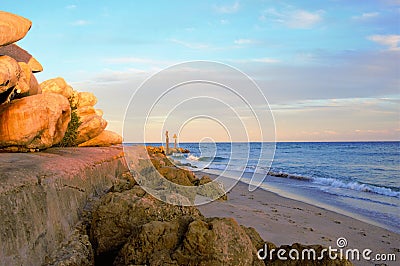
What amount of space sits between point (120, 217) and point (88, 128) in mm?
8983

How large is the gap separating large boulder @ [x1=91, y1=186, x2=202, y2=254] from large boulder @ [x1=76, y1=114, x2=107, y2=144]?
27.2 feet

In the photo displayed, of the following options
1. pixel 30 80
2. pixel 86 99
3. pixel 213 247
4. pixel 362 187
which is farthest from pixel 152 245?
pixel 362 187

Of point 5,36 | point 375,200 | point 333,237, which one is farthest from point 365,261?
point 375,200

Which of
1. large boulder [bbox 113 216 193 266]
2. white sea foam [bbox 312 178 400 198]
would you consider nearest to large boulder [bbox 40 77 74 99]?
large boulder [bbox 113 216 193 266]

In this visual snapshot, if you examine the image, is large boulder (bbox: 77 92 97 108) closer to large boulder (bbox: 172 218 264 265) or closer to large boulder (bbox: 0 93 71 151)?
large boulder (bbox: 0 93 71 151)

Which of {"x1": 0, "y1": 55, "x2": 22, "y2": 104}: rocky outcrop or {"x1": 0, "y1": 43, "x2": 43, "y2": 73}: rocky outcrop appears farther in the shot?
{"x1": 0, "y1": 43, "x2": 43, "y2": 73}: rocky outcrop

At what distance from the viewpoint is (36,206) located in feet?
14.1

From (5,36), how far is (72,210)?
3.87 metres

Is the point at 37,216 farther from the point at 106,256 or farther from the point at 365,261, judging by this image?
the point at 365,261

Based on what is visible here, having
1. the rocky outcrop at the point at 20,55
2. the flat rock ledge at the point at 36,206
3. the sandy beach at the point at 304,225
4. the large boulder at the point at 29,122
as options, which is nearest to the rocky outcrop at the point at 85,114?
the rocky outcrop at the point at 20,55

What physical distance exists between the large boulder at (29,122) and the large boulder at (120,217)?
277 cm

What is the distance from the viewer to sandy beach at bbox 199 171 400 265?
748 cm

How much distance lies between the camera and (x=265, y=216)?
31.7 ft

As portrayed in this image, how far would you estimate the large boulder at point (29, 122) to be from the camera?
702 cm
